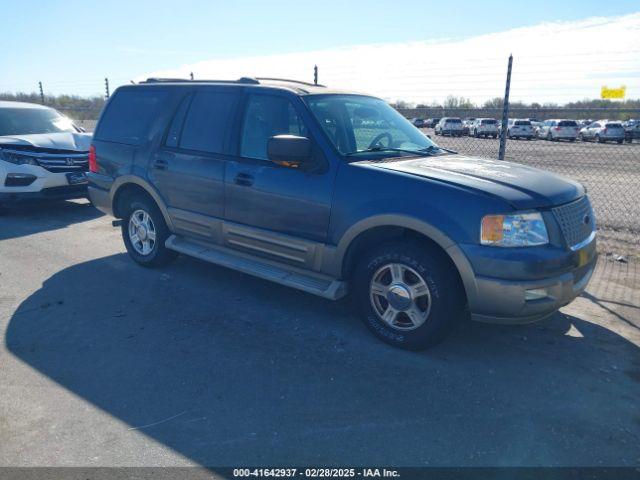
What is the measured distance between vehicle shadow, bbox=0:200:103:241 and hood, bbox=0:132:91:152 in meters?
1.00

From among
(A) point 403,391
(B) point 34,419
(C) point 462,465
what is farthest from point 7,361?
(C) point 462,465

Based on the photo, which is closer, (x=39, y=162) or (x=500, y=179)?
(x=500, y=179)

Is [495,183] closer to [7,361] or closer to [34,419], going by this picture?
[34,419]

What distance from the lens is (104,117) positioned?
6043 millimetres

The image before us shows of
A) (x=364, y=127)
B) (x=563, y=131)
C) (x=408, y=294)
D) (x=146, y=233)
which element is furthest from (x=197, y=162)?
(x=563, y=131)

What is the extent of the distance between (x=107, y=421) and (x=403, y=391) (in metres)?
1.85

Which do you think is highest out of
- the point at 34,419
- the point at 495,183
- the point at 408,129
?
the point at 408,129

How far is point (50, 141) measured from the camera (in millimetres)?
8367

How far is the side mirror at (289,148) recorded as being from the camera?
13.2 feet

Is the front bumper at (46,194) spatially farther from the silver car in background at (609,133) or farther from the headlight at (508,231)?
the silver car in background at (609,133)

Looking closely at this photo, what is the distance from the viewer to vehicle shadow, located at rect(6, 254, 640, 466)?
2.88m

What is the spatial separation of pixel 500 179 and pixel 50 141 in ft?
24.1

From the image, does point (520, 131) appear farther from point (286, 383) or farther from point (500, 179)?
A: point (286, 383)

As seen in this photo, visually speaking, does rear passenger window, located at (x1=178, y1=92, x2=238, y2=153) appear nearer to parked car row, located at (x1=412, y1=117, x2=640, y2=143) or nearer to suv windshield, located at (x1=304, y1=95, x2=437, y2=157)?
suv windshield, located at (x1=304, y1=95, x2=437, y2=157)
